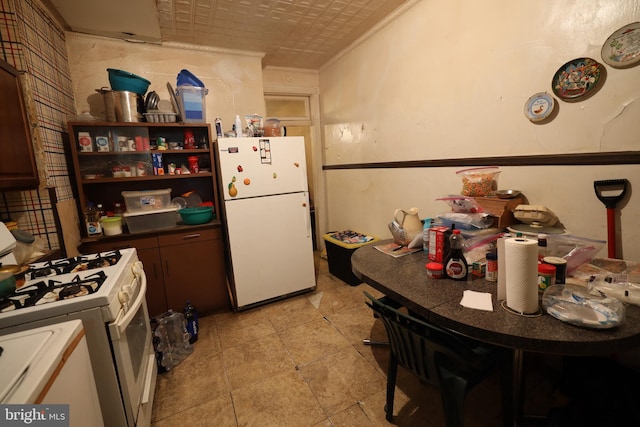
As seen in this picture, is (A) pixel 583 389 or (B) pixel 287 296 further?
(B) pixel 287 296

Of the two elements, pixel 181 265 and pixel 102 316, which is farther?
pixel 181 265

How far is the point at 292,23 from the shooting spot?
2.49m

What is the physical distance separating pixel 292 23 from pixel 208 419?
119 inches

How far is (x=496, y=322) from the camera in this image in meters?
0.92

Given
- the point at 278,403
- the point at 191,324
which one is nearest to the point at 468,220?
the point at 278,403

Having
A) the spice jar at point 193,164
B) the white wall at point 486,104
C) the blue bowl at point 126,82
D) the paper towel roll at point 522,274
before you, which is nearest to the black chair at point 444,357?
the paper towel roll at point 522,274

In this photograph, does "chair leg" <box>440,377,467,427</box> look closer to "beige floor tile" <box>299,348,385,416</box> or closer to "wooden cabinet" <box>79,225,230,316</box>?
"beige floor tile" <box>299,348,385,416</box>

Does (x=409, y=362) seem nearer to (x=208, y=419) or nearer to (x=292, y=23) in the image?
(x=208, y=419)

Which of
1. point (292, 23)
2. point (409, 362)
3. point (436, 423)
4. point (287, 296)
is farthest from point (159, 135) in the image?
point (436, 423)

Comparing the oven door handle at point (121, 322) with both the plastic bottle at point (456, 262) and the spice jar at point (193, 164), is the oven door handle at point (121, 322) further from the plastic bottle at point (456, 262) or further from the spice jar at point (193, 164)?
the spice jar at point (193, 164)

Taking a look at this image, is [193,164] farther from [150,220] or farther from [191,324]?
[191,324]

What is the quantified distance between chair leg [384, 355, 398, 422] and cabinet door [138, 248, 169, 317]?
1916 mm

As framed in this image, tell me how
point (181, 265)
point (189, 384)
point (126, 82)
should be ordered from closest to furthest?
1. point (189, 384)
2. point (126, 82)
3. point (181, 265)

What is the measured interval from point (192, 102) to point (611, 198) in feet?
9.62
